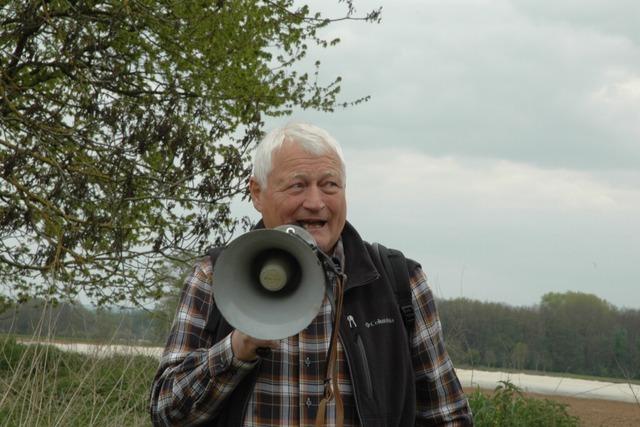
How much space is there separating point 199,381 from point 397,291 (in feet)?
1.98

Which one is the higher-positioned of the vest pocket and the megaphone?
the megaphone

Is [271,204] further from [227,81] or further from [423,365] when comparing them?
[227,81]

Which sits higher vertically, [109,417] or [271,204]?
[271,204]

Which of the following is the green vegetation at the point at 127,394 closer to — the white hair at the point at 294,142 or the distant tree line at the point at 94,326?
the distant tree line at the point at 94,326

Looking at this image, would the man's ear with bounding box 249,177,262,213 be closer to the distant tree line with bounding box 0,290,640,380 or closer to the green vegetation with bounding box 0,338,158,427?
the green vegetation with bounding box 0,338,158,427

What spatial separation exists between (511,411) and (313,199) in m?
4.89

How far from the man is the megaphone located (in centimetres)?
6

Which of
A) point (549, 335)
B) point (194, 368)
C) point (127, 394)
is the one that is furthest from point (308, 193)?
point (549, 335)

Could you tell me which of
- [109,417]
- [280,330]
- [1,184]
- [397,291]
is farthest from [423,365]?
[1,184]

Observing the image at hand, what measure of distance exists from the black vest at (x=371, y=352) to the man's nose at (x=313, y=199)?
186 mm

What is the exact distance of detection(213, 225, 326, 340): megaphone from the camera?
7.93 ft

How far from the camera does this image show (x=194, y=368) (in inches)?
99.2

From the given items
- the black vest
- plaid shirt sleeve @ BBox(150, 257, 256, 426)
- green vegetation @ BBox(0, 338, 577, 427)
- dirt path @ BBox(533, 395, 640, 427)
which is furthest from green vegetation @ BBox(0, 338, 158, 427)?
dirt path @ BBox(533, 395, 640, 427)

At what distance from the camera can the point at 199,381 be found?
2484 mm
